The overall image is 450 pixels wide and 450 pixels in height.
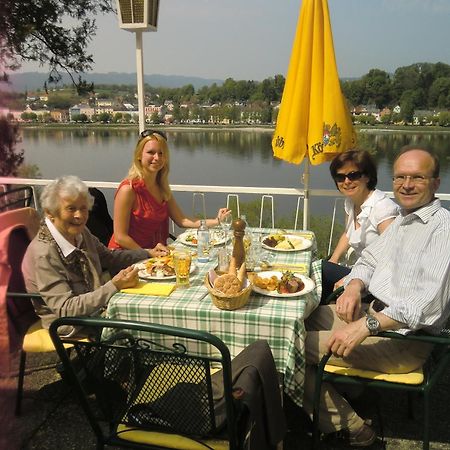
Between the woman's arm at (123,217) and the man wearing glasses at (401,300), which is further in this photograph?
the woman's arm at (123,217)

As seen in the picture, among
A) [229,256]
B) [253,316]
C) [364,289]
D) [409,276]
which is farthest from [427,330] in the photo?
[229,256]

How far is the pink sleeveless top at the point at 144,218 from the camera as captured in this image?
296 centimetres

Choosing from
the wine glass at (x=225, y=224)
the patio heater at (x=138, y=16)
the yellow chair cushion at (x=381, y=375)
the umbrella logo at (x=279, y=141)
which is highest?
the patio heater at (x=138, y=16)

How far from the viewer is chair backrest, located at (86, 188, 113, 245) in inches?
125

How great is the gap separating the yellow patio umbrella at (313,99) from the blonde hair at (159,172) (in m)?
0.89

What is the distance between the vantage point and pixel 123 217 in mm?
2861

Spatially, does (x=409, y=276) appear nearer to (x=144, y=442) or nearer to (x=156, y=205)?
(x=144, y=442)

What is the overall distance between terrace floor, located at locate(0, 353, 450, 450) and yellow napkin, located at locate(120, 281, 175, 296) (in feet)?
1.81

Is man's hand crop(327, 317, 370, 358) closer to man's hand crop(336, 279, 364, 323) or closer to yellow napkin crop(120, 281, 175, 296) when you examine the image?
man's hand crop(336, 279, 364, 323)

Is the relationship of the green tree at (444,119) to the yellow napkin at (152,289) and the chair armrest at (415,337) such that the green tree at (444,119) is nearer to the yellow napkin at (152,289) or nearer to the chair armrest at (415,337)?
the chair armrest at (415,337)

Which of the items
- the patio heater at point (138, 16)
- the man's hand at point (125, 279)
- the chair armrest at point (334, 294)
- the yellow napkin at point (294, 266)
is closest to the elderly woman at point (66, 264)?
the man's hand at point (125, 279)

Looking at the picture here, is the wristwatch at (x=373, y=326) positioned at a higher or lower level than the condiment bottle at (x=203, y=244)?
lower

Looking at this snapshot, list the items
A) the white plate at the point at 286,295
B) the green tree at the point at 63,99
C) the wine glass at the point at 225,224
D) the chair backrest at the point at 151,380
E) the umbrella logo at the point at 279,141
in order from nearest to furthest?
the green tree at the point at 63,99
the chair backrest at the point at 151,380
the white plate at the point at 286,295
the wine glass at the point at 225,224
the umbrella logo at the point at 279,141

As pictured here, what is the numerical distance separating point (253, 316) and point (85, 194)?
1015 millimetres
